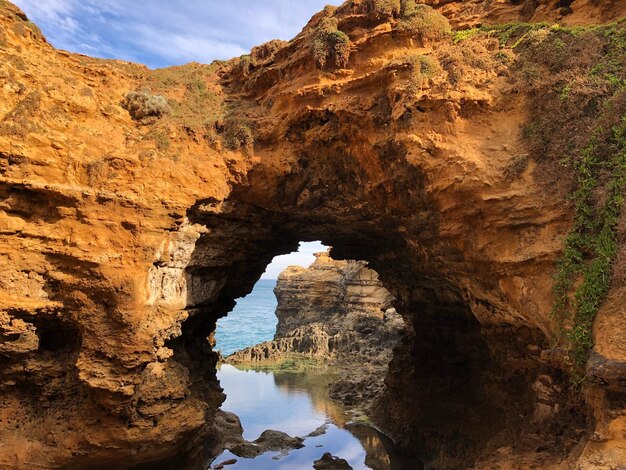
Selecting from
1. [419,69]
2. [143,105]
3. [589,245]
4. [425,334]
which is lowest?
[425,334]

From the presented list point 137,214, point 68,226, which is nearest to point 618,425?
point 137,214

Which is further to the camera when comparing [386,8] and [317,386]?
[317,386]

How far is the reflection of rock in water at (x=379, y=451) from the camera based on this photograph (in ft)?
47.8

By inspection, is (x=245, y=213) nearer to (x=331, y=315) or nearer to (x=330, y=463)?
(x=330, y=463)

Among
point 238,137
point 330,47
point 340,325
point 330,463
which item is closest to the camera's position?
point 330,47

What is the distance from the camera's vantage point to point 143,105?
11.8 metres

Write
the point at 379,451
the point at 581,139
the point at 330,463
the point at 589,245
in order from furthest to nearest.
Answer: the point at 379,451 < the point at 330,463 < the point at 581,139 < the point at 589,245

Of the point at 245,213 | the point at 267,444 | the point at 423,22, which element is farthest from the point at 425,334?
the point at 423,22

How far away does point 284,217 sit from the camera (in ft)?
44.3

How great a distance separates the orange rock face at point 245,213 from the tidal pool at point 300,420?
7.91ft

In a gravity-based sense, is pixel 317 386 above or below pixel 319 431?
below

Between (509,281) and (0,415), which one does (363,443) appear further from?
(0,415)

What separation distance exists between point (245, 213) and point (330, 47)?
17.2 feet

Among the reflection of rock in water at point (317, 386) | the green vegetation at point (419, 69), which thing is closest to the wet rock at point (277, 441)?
the reflection of rock in water at point (317, 386)
